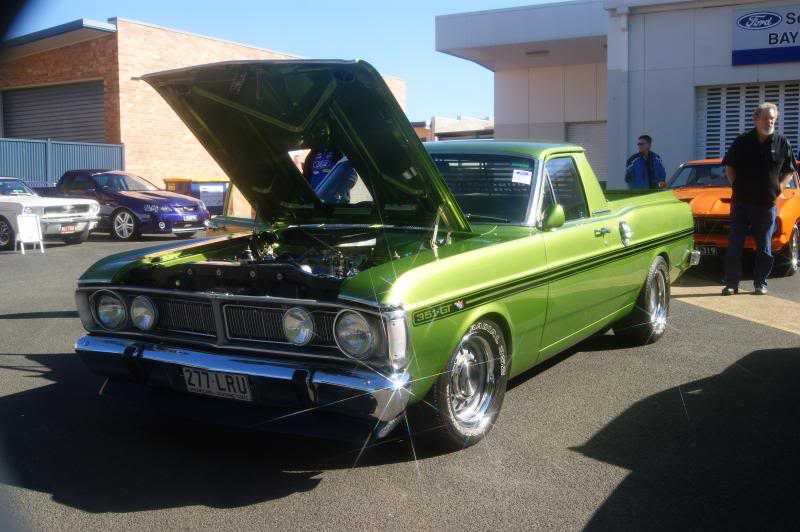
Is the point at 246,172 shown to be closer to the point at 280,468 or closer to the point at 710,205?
the point at 280,468

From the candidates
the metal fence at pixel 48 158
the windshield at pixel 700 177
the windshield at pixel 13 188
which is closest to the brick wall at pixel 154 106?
A: the metal fence at pixel 48 158

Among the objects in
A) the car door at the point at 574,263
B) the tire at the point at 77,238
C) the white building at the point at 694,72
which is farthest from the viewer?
the white building at the point at 694,72

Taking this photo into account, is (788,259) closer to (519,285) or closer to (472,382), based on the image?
(519,285)

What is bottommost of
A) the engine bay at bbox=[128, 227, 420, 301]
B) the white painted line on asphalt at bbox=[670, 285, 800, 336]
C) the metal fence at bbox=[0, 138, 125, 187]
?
the white painted line on asphalt at bbox=[670, 285, 800, 336]

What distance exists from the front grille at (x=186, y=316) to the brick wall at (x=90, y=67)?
22.3 m

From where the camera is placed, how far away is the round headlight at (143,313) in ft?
14.5

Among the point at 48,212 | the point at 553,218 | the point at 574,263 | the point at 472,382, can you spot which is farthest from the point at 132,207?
the point at 472,382

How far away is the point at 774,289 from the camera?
9625 mm

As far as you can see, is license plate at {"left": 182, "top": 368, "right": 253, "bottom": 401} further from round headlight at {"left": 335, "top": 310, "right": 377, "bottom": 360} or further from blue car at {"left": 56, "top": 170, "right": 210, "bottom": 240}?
blue car at {"left": 56, "top": 170, "right": 210, "bottom": 240}

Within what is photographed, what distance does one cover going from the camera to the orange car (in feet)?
33.7

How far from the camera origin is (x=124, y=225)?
58.1 ft

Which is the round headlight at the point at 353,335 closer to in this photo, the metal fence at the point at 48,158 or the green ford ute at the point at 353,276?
the green ford ute at the point at 353,276

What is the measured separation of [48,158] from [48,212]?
834 centimetres

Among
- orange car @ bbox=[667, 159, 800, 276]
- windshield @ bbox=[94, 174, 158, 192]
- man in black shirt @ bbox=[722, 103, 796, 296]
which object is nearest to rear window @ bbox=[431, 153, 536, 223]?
man in black shirt @ bbox=[722, 103, 796, 296]
